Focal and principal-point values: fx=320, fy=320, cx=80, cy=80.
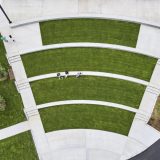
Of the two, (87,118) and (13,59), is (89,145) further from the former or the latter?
(13,59)

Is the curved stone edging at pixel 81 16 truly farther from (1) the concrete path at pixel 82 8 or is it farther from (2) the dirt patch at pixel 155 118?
(2) the dirt patch at pixel 155 118

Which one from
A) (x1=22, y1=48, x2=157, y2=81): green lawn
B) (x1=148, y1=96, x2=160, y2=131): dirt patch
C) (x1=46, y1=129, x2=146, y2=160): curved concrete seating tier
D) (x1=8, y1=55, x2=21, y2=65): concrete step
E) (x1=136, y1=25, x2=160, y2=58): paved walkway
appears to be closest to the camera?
(x1=46, y1=129, x2=146, y2=160): curved concrete seating tier

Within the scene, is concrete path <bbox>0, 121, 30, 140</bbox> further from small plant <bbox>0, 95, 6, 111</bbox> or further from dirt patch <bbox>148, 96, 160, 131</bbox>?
dirt patch <bbox>148, 96, 160, 131</bbox>

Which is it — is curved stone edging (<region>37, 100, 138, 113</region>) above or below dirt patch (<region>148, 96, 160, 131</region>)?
→ above

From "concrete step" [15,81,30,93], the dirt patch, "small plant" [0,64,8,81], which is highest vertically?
"small plant" [0,64,8,81]

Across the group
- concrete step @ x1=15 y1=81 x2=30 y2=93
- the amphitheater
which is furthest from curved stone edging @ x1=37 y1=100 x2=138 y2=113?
concrete step @ x1=15 y1=81 x2=30 y2=93

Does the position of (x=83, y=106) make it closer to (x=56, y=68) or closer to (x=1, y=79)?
(x=56, y=68)

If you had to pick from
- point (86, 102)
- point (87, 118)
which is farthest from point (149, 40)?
point (87, 118)

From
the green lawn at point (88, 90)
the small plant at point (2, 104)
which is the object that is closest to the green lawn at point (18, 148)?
the small plant at point (2, 104)
